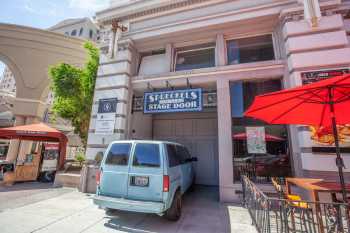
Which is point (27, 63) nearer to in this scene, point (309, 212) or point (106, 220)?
point (106, 220)

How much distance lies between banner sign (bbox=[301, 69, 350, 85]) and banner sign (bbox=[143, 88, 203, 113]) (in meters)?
3.65

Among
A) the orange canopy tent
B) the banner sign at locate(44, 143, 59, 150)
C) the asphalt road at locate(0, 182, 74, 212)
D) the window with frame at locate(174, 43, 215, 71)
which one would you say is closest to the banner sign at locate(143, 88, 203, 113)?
the window with frame at locate(174, 43, 215, 71)

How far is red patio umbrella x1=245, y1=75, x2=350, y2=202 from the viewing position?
2824mm

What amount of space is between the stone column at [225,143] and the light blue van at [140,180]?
7.20 feet

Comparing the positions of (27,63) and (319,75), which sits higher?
(27,63)

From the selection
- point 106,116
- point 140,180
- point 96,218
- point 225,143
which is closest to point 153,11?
point 106,116

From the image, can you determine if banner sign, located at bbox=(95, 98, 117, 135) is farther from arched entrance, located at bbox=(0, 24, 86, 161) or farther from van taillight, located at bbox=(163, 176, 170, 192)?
arched entrance, located at bbox=(0, 24, 86, 161)

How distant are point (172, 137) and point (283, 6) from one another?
321 inches

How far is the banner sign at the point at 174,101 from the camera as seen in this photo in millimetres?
7188

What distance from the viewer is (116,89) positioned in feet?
26.8

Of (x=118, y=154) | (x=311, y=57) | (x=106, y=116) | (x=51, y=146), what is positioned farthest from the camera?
(x=51, y=146)

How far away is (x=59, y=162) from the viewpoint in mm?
9352

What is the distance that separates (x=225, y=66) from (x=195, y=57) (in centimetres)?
165

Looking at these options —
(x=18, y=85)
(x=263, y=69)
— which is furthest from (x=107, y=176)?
(x=18, y=85)
